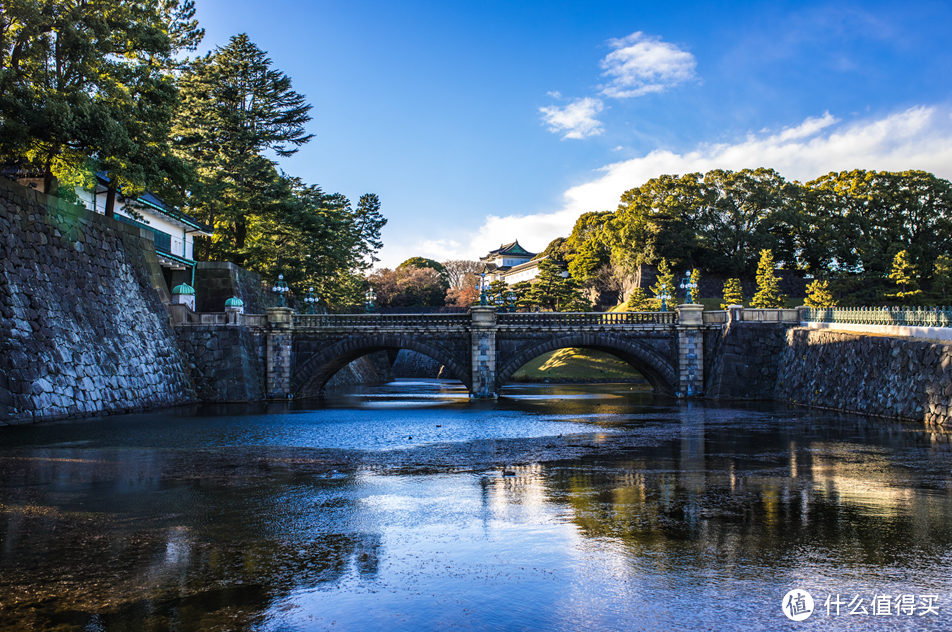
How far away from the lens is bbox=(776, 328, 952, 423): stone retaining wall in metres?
24.0

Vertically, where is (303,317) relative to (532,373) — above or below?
above

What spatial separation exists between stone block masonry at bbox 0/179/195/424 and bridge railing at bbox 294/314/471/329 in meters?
8.69

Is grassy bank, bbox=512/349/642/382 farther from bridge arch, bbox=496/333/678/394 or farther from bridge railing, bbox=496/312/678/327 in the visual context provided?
bridge railing, bbox=496/312/678/327

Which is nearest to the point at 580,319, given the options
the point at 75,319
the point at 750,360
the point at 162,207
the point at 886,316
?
the point at 750,360

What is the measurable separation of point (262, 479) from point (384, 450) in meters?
5.67

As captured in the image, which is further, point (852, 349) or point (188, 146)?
point (188, 146)

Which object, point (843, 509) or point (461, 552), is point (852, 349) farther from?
point (461, 552)

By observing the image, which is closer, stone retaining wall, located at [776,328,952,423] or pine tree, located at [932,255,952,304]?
stone retaining wall, located at [776,328,952,423]

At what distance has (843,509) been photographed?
12.2m

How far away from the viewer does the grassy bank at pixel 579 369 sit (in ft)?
202

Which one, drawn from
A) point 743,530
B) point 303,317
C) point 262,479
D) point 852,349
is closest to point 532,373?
point 303,317

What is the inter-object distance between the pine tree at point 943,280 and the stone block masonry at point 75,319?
58650mm

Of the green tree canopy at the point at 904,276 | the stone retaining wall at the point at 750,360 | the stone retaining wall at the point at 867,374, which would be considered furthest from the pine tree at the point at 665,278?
the stone retaining wall at the point at 867,374

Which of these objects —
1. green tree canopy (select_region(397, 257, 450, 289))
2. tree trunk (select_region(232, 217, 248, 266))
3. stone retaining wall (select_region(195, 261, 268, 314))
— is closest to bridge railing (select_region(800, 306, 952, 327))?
stone retaining wall (select_region(195, 261, 268, 314))
